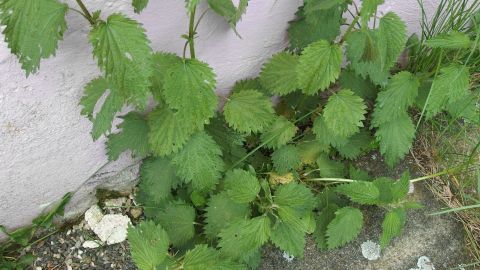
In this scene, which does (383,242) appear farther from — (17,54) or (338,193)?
(17,54)

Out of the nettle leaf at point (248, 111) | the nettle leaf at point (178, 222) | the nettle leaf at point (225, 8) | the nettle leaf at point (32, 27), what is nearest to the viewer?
the nettle leaf at point (32, 27)

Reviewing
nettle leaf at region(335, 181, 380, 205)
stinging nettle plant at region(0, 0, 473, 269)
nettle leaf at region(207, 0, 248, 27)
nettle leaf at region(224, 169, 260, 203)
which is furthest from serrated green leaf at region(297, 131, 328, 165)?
nettle leaf at region(207, 0, 248, 27)

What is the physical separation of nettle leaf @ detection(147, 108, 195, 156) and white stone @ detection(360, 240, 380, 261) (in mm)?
870

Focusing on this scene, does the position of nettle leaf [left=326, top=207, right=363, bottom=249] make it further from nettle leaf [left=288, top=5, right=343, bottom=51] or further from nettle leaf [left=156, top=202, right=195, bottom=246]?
nettle leaf [left=288, top=5, right=343, bottom=51]

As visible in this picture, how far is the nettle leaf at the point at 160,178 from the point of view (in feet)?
5.56

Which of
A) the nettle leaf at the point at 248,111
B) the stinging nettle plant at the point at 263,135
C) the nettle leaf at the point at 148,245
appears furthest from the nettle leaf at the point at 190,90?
the nettle leaf at the point at 148,245

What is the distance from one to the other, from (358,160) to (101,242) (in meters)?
1.12

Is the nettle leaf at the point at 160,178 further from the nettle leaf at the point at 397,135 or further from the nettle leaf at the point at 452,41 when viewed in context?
the nettle leaf at the point at 452,41

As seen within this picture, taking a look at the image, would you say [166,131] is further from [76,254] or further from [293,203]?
[76,254]

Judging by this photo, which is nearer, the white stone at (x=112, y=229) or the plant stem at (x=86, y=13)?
the plant stem at (x=86, y=13)

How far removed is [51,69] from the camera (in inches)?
52.4

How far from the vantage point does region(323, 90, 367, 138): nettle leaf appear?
64.1 inches

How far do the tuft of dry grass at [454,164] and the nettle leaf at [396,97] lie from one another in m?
0.30

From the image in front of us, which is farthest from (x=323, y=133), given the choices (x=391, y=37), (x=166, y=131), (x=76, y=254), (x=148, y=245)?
(x=76, y=254)
